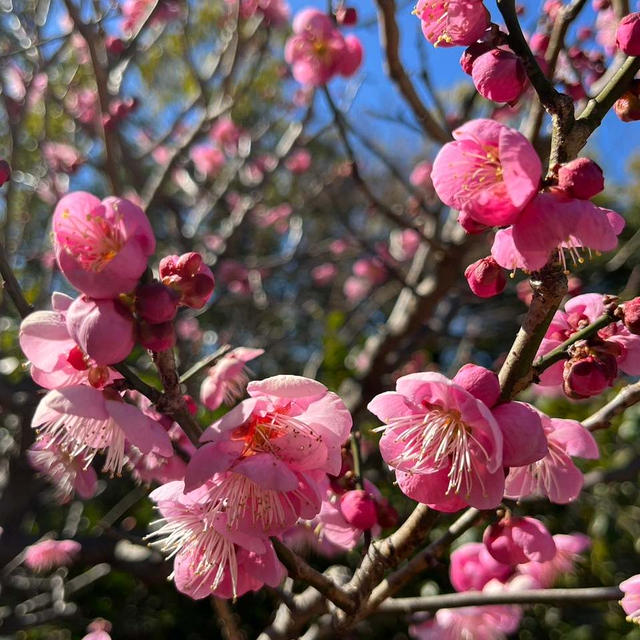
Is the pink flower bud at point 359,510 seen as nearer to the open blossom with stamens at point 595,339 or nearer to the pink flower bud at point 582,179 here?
the open blossom with stamens at point 595,339

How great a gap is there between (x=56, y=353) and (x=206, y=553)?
342 millimetres

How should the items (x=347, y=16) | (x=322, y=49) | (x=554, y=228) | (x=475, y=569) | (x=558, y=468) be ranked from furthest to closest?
(x=322, y=49), (x=347, y=16), (x=475, y=569), (x=558, y=468), (x=554, y=228)

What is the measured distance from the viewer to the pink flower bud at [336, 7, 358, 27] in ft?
7.24

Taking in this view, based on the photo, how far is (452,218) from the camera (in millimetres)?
2736

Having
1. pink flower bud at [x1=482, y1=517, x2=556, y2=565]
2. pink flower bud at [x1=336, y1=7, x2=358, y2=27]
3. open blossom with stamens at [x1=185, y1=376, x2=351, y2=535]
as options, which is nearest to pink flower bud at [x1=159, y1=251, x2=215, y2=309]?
open blossom with stamens at [x1=185, y1=376, x2=351, y2=535]

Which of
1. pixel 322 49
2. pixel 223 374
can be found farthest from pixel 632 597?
pixel 322 49

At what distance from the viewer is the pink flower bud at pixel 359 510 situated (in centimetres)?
104

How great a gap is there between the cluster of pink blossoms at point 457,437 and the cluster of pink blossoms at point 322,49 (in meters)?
1.84

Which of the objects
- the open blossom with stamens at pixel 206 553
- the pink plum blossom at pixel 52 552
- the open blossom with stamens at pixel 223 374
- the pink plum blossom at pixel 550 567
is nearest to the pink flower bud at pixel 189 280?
the open blossom with stamens at pixel 206 553

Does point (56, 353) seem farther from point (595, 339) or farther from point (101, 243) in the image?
point (595, 339)

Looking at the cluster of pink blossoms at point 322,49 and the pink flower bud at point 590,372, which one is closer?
the pink flower bud at point 590,372

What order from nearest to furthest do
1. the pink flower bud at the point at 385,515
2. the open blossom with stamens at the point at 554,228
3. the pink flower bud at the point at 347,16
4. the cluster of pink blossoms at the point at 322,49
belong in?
1. the open blossom with stamens at the point at 554,228
2. the pink flower bud at the point at 385,515
3. the pink flower bud at the point at 347,16
4. the cluster of pink blossoms at the point at 322,49

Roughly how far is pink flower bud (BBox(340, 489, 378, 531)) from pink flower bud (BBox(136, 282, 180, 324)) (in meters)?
0.48

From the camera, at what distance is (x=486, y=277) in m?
0.85
